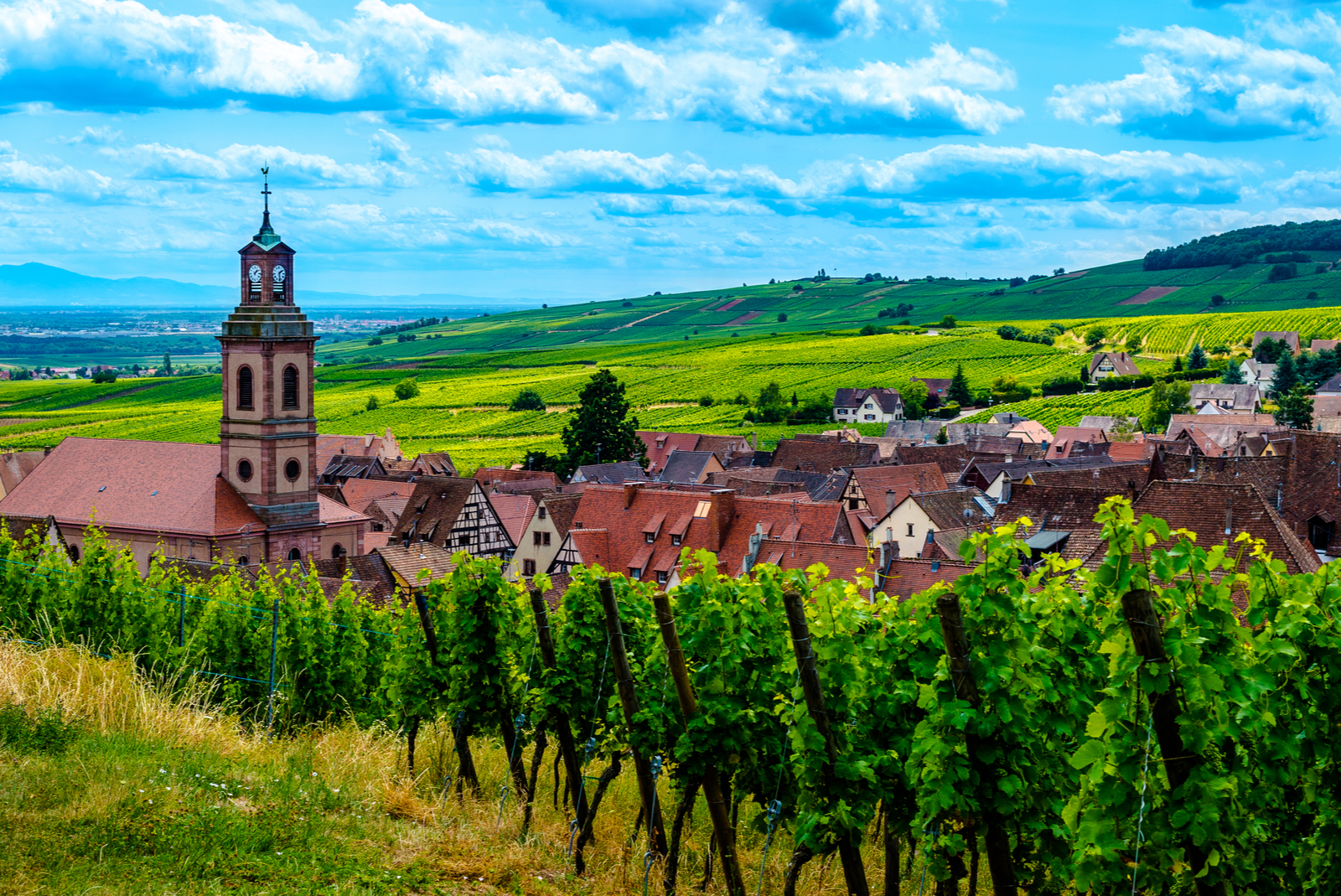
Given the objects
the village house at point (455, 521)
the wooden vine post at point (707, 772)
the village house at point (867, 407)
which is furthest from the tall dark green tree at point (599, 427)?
the wooden vine post at point (707, 772)

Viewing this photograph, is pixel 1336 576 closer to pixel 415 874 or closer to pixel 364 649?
pixel 415 874

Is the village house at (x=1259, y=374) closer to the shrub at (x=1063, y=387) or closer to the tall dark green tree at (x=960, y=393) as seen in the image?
the shrub at (x=1063, y=387)

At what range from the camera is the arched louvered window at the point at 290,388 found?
2296 inches

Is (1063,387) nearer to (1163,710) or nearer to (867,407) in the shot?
(867,407)

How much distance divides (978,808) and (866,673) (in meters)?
1.95

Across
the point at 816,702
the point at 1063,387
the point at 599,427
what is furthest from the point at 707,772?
the point at 1063,387

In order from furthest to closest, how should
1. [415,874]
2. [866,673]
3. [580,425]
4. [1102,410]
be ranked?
[1102,410] → [580,425] → [866,673] → [415,874]

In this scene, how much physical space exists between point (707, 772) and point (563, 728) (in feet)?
8.35

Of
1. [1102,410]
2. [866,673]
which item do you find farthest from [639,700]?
[1102,410]

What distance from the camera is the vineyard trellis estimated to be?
756 centimetres

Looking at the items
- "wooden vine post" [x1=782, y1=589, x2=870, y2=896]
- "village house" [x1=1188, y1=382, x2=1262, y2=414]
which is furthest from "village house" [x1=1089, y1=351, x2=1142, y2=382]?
"wooden vine post" [x1=782, y1=589, x2=870, y2=896]

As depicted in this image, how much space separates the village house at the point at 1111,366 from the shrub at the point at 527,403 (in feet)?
242

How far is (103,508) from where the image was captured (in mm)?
56312

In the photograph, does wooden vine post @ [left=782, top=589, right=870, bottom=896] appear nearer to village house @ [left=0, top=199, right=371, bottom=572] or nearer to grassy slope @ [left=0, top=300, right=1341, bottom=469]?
village house @ [left=0, top=199, right=371, bottom=572]
